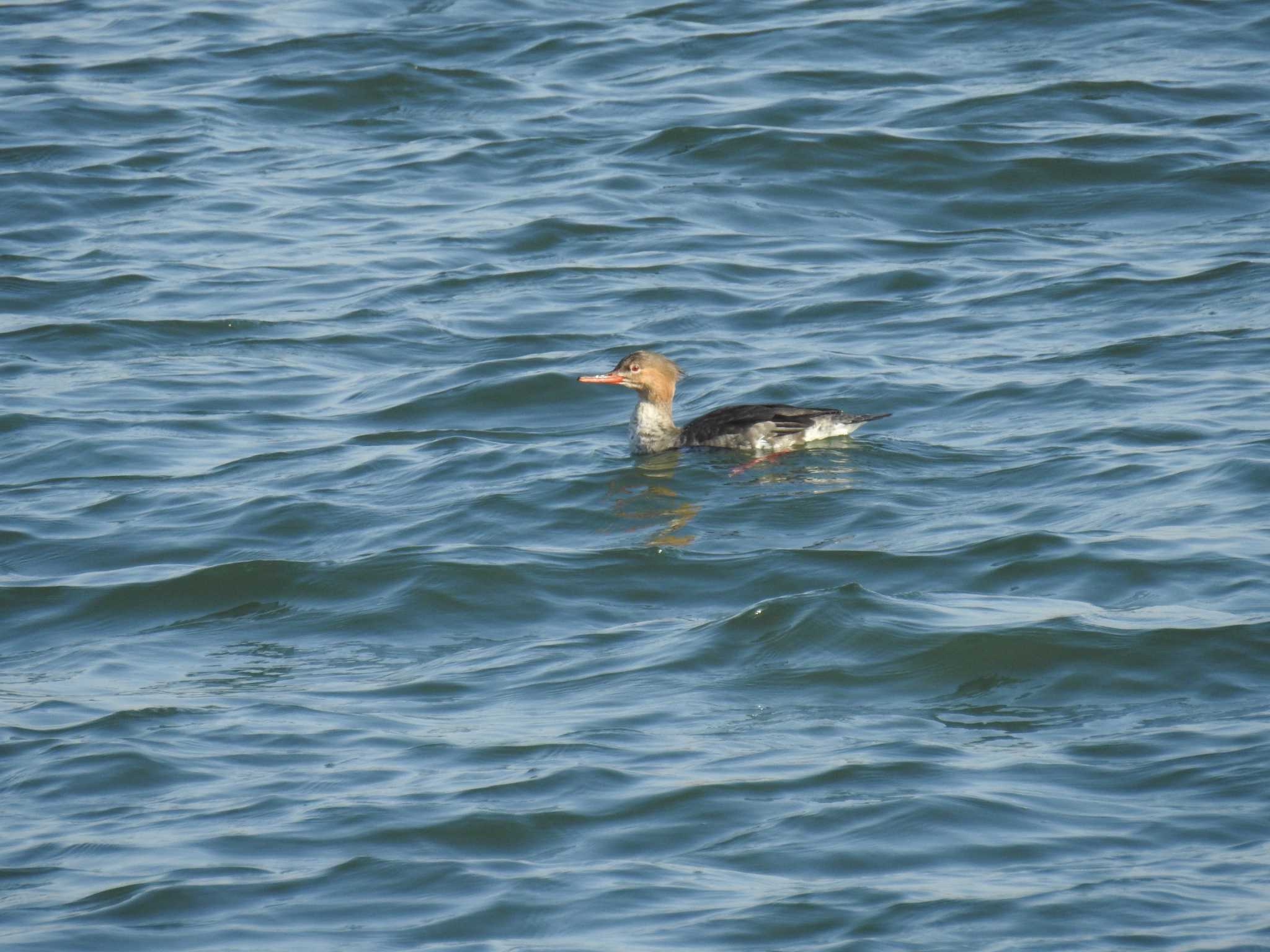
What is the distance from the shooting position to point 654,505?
1042cm

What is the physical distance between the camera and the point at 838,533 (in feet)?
31.5

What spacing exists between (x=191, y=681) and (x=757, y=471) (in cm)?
374

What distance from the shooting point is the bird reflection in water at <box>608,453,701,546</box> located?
9.85m

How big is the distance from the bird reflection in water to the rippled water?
4 centimetres

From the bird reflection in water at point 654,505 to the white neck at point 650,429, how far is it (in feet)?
0.38

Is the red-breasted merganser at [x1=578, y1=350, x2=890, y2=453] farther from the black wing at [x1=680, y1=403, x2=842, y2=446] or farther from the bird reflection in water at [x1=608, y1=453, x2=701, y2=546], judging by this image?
the bird reflection in water at [x1=608, y1=453, x2=701, y2=546]

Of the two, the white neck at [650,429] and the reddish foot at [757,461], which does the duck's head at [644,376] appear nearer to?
the white neck at [650,429]

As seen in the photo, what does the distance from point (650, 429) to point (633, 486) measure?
0.80m

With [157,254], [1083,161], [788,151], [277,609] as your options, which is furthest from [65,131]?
[277,609]

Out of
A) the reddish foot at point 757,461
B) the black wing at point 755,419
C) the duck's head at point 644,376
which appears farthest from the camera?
the duck's head at point 644,376

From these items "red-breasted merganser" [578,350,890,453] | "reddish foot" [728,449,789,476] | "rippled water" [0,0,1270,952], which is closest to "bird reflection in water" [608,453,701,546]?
"rippled water" [0,0,1270,952]

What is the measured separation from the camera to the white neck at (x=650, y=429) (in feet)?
37.4

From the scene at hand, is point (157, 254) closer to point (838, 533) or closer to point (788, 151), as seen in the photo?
point (788, 151)

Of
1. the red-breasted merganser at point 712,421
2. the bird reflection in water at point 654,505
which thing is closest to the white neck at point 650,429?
the red-breasted merganser at point 712,421
